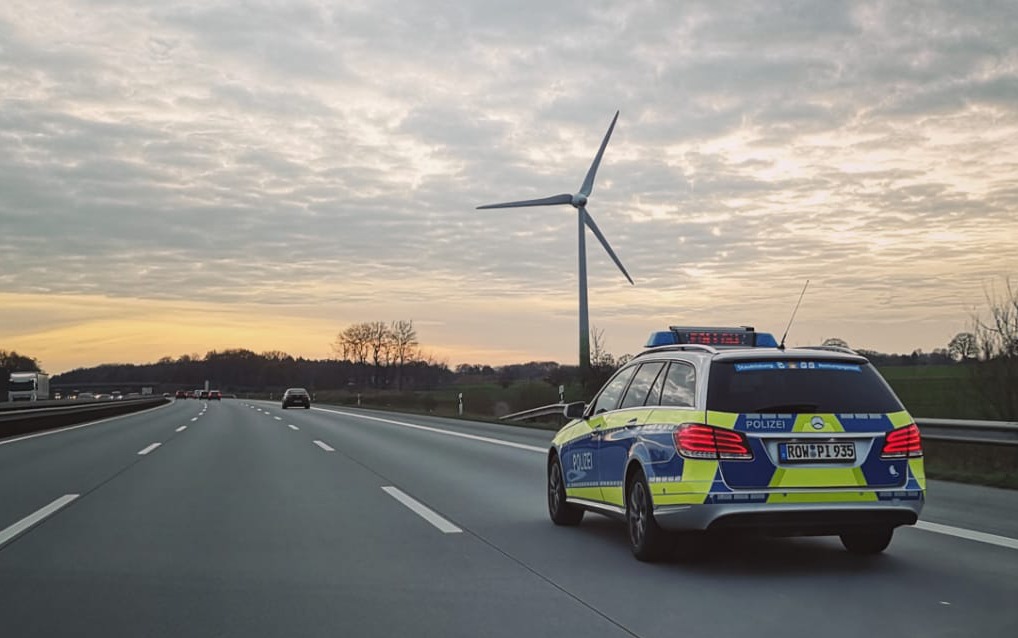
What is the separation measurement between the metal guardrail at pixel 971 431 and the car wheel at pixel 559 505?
6.43m

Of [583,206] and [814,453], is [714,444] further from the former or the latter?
[583,206]

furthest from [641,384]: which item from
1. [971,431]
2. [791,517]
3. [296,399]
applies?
[296,399]

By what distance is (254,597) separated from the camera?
258 inches

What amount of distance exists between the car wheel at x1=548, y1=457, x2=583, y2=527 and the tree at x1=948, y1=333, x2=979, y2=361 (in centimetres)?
1013

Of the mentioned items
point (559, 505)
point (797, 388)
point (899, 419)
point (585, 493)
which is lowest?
point (559, 505)

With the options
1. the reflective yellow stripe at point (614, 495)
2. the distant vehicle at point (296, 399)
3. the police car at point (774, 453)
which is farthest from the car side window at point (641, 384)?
the distant vehicle at point (296, 399)

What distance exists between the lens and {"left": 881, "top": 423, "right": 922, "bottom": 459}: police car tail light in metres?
7.36

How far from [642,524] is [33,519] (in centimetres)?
620

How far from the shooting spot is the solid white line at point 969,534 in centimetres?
835

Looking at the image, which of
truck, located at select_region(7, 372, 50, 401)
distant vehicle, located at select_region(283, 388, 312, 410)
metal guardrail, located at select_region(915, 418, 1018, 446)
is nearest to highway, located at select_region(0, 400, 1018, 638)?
metal guardrail, located at select_region(915, 418, 1018, 446)

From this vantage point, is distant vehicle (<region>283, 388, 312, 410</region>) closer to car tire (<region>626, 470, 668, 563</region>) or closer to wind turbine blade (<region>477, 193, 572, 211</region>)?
wind turbine blade (<region>477, 193, 572, 211</region>)

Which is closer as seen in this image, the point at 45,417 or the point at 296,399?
the point at 45,417

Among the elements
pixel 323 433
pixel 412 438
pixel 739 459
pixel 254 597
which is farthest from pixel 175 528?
pixel 323 433

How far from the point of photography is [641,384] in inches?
341
